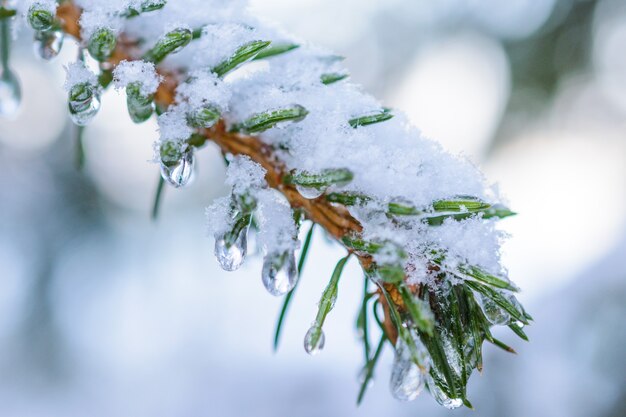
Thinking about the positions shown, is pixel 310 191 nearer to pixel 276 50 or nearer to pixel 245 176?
pixel 245 176

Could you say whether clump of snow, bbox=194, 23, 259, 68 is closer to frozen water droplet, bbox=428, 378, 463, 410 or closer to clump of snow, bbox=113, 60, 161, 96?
clump of snow, bbox=113, 60, 161, 96

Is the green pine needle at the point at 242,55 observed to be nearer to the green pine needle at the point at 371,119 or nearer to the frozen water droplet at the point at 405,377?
the green pine needle at the point at 371,119

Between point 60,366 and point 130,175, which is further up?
point 130,175

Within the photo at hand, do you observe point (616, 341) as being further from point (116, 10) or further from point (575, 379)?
point (116, 10)

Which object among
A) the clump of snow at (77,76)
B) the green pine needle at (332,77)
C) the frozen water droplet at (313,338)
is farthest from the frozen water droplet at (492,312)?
the clump of snow at (77,76)

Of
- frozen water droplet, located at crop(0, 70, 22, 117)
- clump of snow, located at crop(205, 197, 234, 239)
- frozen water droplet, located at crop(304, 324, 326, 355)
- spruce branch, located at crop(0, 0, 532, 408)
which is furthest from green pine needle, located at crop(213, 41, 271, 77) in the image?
frozen water droplet, located at crop(0, 70, 22, 117)

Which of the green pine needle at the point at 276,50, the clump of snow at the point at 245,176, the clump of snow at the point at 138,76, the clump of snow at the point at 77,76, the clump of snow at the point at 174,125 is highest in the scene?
the green pine needle at the point at 276,50

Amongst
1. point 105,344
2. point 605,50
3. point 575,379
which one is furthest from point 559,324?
point 105,344
